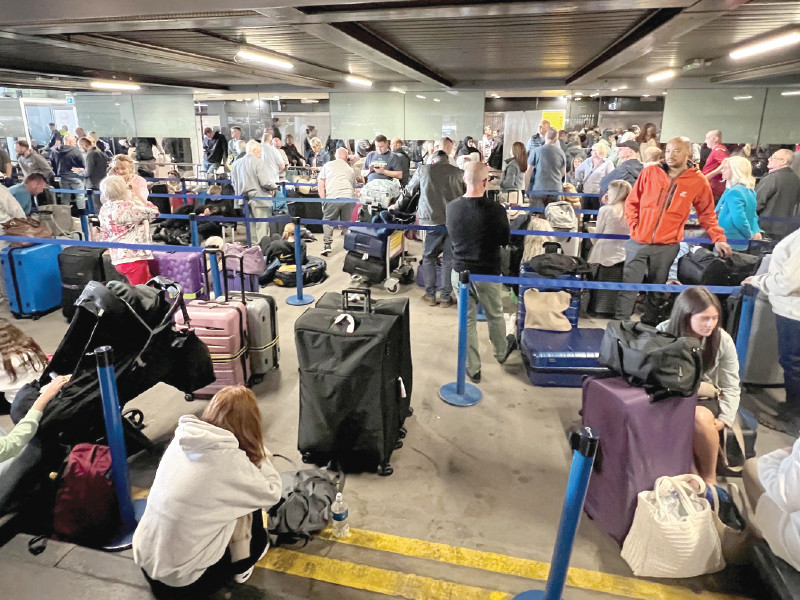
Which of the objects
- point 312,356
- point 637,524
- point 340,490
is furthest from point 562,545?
point 312,356

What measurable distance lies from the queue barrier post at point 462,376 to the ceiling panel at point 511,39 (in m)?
3.12

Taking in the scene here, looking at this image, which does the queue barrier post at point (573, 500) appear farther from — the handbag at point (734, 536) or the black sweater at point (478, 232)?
the black sweater at point (478, 232)

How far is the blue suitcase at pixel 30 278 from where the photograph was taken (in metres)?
5.87

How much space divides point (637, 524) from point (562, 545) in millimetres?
681

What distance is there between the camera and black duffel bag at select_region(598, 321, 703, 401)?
2.58m

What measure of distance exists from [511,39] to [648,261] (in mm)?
3491

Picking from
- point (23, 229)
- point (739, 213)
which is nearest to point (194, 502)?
point (23, 229)

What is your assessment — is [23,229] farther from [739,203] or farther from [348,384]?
[739,203]

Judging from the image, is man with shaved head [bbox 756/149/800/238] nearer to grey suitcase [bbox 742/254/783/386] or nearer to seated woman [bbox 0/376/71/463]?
grey suitcase [bbox 742/254/783/386]

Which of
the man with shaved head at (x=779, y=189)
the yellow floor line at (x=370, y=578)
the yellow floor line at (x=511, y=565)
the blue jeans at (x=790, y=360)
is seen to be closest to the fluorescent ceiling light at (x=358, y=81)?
the man with shaved head at (x=779, y=189)

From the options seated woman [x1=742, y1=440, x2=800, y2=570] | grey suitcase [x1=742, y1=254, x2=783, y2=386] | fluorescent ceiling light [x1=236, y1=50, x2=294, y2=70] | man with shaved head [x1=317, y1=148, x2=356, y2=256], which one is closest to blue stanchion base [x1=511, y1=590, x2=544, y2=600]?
seated woman [x1=742, y1=440, x2=800, y2=570]

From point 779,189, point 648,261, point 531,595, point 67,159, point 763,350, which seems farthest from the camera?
point 67,159

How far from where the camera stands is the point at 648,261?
5.09 metres

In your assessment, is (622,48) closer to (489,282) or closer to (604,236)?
(604,236)
